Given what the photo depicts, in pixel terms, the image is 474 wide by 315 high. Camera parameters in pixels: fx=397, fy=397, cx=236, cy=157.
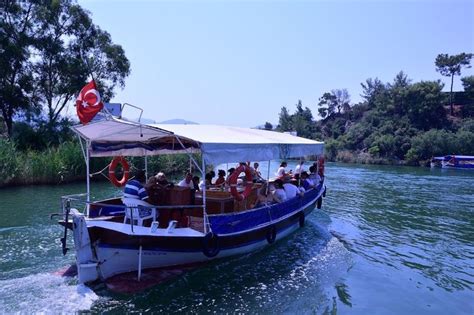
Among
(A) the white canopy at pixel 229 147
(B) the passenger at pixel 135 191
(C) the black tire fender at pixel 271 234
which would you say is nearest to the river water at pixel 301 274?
(C) the black tire fender at pixel 271 234

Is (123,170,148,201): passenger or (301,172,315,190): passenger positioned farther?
(301,172,315,190): passenger

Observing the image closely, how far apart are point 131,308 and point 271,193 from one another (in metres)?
5.79

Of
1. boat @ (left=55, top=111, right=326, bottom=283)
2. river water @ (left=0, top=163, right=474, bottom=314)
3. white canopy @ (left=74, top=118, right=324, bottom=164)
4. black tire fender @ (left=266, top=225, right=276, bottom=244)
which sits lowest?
river water @ (left=0, top=163, right=474, bottom=314)

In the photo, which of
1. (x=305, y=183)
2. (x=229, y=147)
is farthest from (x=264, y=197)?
(x=305, y=183)

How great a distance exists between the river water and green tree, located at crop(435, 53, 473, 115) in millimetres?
60724

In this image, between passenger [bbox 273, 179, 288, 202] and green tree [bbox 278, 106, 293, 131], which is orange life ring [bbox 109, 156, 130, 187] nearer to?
passenger [bbox 273, 179, 288, 202]

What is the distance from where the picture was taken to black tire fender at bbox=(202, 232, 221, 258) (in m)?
8.44

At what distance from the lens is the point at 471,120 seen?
58.7 meters

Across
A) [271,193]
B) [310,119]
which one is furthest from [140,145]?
[310,119]

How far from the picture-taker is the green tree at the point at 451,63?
66.4 m

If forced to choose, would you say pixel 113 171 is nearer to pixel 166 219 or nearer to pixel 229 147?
pixel 166 219

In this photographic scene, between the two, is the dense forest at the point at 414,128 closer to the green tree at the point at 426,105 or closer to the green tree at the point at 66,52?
the green tree at the point at 426,105

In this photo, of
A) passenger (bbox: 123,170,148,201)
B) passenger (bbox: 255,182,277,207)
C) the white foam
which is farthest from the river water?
passenger (bbox: 123,170,148,201)

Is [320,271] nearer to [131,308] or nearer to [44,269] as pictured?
[131,308]
